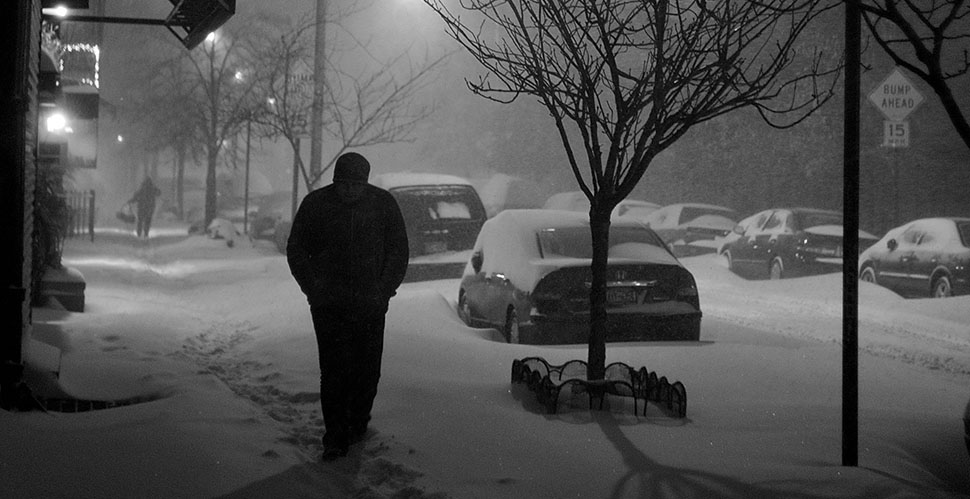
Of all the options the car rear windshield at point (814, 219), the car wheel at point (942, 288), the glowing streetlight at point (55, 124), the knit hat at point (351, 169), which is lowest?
the car wheel at point (942, 288)

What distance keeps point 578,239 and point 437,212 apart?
22.8 ft

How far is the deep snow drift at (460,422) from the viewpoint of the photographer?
491 cm

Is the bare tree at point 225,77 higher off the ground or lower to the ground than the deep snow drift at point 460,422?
higher

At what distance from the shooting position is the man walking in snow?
571 cm

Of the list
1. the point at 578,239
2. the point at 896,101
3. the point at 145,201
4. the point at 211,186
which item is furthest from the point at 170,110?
the point at 578,239

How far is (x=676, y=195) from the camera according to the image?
32.3 meters

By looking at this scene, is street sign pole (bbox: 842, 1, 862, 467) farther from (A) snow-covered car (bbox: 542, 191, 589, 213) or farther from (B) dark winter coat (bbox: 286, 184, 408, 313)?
(A) snow-covered car (bbox: 542, 191, 589, 213)

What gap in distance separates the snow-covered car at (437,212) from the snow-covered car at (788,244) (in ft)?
20.4

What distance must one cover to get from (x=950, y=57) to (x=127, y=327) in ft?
67.1

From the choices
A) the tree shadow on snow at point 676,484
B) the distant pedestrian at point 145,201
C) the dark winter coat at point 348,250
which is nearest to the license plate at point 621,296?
the dark winter coat at point 348,250

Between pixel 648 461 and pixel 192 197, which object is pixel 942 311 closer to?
pixel 648 461

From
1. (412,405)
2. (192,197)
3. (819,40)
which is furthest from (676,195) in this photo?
(192,197)

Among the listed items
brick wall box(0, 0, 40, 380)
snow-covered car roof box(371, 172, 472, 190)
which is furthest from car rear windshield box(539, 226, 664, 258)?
snow-covered car roof box(371, 172, 472, 190)

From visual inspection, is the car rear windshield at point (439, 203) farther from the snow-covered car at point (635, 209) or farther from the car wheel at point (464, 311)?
the snow-covered car at point (635, 209)
